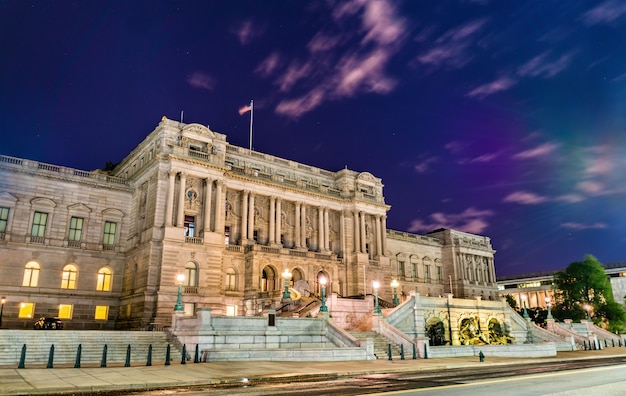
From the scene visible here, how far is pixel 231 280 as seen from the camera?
52.8m

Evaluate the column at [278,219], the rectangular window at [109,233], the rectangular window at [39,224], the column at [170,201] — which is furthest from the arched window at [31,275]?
the column at [278,219]

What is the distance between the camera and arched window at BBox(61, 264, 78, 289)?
46.2m

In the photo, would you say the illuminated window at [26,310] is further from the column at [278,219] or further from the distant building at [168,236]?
the column at [278,219]

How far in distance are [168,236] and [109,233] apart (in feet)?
28.5

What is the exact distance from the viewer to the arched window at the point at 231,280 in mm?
52438

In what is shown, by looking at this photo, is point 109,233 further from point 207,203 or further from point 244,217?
point 244,217

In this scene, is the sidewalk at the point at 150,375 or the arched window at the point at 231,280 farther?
the arched window at the point at 231,280

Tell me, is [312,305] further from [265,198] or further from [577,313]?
[577,313]

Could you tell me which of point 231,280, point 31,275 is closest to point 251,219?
point 231,280

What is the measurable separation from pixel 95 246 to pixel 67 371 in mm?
29919

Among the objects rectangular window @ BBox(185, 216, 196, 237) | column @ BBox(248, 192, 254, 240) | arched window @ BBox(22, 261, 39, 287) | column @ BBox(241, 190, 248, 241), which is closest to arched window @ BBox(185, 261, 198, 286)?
rectangular window @ BBox(185, 216, 196, 237)

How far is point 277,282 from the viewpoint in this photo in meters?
54.8

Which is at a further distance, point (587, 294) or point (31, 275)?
point (587, 294)

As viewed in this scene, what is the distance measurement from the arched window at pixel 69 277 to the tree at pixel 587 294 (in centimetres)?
6811
